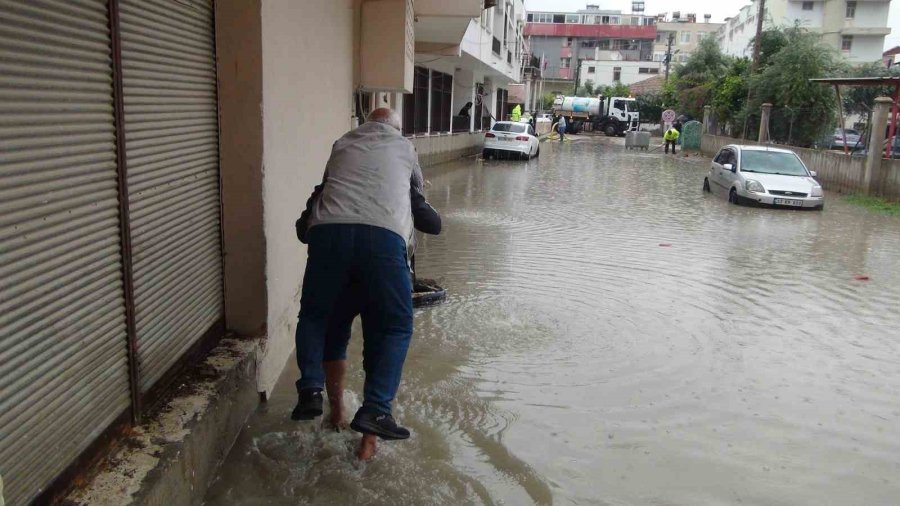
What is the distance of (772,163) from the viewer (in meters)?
16.3

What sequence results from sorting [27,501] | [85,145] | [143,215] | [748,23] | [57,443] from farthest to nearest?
[748,23] < [143,215] < [85,145] < [57,443] < [27,501]

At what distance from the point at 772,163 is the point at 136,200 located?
51.5 feet

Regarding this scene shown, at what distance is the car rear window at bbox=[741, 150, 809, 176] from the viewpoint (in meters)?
16.0

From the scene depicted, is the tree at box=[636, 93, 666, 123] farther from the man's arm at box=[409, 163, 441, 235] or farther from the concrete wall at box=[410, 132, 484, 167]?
the man's arm at box=[409, 163, 441, 235]

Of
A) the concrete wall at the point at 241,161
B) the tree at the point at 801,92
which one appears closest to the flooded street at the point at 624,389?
the concrete wall at the point at 241,161

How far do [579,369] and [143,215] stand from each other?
3.15 meters

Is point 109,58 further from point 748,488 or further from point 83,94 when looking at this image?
point 748,488

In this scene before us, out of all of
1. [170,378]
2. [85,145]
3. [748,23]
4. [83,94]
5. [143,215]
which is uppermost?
[748,23]

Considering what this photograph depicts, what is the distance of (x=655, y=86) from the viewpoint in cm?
6788

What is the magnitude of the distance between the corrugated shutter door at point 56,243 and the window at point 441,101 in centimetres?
2320

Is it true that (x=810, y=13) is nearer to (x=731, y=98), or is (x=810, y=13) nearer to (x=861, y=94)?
(x=861, y=94)

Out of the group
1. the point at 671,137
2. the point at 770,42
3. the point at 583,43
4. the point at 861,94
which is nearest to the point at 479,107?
the point at 671,137

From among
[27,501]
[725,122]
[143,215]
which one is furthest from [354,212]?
[725,122]

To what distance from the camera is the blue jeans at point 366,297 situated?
134 inches
